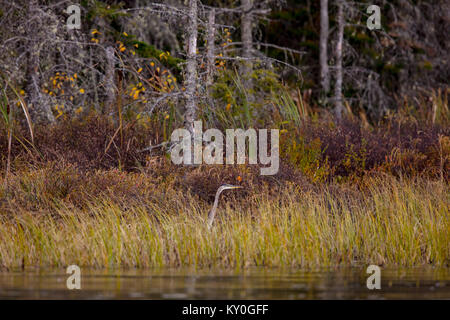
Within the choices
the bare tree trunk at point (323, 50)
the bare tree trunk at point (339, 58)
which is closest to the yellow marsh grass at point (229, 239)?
the bare tree trunk at point (339, 58)

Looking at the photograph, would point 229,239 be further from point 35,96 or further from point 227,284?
point 35,96

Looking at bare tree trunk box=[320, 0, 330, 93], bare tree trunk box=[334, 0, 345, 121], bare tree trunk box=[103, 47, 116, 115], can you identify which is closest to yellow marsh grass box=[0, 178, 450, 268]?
bare tree trunk box=[103, 47, 116, 115]

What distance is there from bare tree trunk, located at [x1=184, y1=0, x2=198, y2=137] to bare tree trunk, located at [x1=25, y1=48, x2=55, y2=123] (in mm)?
4230

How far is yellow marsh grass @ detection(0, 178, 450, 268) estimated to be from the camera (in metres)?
9.47

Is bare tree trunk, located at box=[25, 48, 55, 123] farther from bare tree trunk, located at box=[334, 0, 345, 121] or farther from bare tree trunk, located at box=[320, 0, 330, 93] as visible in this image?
bare tree trunk, located at box=[320, 0, 330, 93]

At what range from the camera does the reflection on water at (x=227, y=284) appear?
24.1 ft

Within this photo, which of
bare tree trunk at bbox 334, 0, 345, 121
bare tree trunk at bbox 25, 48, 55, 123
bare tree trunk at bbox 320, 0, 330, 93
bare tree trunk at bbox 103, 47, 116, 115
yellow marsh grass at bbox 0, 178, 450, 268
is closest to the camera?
yellow marsh grass at bbox 0, 178, 450, 268

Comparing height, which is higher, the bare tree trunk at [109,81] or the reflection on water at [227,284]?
the bare tree trunk at [109,81]

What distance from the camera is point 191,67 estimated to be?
13.0 metres

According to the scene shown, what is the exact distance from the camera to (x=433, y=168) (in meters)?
14.4

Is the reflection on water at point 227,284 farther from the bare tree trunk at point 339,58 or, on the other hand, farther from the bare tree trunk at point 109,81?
the bare tree trunk at point 339,58

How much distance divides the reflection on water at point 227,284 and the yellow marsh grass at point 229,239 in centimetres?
41
